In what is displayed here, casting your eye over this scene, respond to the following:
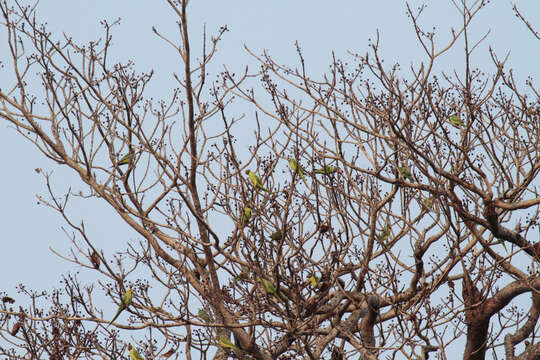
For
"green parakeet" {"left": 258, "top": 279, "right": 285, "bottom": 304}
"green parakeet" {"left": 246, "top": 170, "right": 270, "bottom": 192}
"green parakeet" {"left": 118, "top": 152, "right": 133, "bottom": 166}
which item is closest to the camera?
"green parakeet" {"left": 258, "top": 279, "right": 285, "bottom": 304}

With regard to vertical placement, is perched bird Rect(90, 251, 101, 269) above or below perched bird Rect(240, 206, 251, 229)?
above

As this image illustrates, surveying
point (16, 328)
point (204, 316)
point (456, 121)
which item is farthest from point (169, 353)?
point (456, 121)

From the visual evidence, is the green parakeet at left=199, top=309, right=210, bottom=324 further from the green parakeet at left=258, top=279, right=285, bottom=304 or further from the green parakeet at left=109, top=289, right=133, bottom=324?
the green parakeet at left=258, top=279, right=285, bottom=304

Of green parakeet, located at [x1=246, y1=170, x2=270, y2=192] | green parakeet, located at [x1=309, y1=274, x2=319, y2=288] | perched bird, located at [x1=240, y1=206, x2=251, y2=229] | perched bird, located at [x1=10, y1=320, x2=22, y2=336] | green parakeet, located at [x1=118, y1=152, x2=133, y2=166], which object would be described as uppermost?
green parakeet, located at [x1=118, y1=152, x2=133, y2=166]

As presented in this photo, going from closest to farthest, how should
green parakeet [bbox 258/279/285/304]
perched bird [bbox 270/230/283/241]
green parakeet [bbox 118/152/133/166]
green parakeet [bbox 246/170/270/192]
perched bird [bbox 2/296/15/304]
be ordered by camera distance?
green parakeet [bbox 258/279/285/304]
perched bird [bbox 270/230/283/241]
green parakeet [bbox 246/170/270/192]
green parakeet [bbox 118/152/133/166]
perched bird [bbox 2/296/15/304]

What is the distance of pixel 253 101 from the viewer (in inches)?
240

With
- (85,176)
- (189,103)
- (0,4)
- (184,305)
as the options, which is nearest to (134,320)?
(184,305)

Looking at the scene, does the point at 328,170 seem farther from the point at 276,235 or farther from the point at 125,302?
the point at 125,302

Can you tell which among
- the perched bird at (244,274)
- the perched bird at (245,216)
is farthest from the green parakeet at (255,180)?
the perched bird at (244,274)

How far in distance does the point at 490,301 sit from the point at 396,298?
1808mm

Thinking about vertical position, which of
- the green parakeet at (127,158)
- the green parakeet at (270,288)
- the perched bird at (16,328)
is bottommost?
the green parakeet at (270,288)

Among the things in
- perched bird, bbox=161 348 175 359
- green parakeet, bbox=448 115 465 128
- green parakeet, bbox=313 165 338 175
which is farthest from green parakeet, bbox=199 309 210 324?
green parakeet, bbox=448 115 465 128

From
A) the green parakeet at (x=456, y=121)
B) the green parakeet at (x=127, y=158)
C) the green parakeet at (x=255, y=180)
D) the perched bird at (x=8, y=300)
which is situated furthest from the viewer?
the perched bird at (x=8, y=300)

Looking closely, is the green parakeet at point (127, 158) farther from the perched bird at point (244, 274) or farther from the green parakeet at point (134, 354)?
the green parakeet at point (134, 354)
